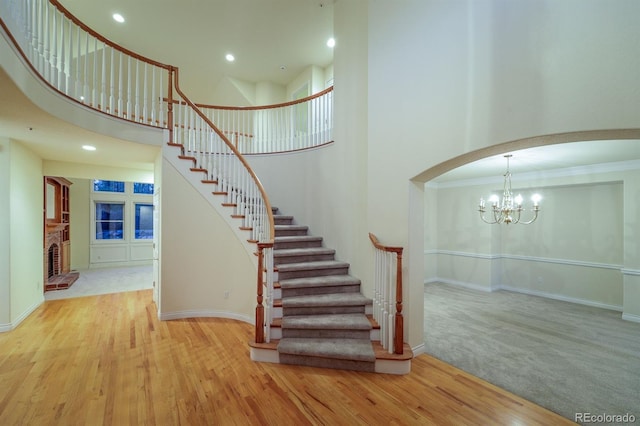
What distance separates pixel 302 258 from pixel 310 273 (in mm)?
333

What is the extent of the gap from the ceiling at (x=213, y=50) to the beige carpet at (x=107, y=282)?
2703 mm

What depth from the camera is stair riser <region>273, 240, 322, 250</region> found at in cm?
418

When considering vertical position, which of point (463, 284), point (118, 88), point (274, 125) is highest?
point (118, 88)

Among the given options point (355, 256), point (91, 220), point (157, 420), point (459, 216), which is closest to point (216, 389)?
point (157, 420)

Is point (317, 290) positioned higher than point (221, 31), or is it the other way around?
point (221, 31)

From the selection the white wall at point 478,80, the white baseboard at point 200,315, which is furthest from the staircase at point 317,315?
the white baseboard at point 200,315

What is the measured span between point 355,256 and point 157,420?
2.65m

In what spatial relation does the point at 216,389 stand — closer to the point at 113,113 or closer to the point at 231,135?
the point at 113,113

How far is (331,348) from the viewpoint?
8.97 feet

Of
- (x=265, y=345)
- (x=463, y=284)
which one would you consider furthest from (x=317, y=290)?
(x=463, y=284)

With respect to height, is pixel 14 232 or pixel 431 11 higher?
pixel 431 11

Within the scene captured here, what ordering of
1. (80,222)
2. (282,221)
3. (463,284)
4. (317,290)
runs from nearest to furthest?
(317,290)
(282,221)
(463,284)
(80,222)

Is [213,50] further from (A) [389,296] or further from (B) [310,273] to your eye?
(A) [389,296]

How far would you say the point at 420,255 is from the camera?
10.0ft
